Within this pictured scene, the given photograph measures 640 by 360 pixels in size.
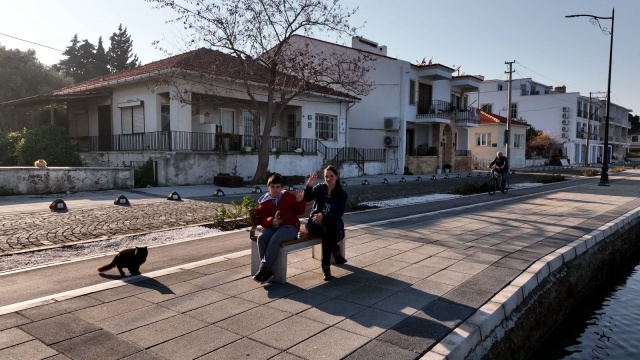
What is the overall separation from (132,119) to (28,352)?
20.3m

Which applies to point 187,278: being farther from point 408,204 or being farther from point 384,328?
point 408,204

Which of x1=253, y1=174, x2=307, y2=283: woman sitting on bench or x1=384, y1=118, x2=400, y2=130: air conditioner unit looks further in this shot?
x1=384, y1=118, x2=400, y2=130: air conditioner unit

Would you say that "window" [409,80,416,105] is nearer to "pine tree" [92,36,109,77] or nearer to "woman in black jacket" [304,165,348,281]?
"woman in black jacket" [304,165,348,281]

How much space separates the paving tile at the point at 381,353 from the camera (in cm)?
346

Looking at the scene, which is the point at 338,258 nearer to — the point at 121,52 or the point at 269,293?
the point at 269,293

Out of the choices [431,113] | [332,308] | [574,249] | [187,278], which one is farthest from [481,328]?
[431,113]

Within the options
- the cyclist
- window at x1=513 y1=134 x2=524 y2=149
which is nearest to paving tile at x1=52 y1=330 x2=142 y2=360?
the cyclist

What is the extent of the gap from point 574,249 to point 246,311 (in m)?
5.69

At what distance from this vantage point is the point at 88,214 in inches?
413

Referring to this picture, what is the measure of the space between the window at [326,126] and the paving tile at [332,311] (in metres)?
22.1

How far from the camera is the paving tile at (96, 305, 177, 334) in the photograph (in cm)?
398

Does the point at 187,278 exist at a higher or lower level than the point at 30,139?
lower

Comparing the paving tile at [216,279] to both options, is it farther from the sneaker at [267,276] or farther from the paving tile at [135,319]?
the paving tile at [135,319]

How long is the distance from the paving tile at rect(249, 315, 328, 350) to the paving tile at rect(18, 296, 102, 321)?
77.2 inches
